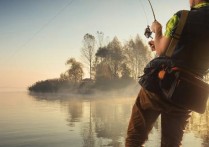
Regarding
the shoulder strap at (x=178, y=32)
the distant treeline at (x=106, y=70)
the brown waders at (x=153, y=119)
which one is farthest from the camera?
the distant treeline at (x=106, y=70)

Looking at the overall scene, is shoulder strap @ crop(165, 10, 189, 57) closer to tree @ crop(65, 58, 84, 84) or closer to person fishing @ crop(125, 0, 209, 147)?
person fishing @ crop(125, 0, 209, 147)

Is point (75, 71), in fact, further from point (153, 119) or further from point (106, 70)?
point (153, 119)

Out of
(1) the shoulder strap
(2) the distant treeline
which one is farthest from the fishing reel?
(2) the distant treeline

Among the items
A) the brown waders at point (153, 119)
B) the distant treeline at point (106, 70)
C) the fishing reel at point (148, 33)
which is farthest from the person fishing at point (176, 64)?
the distant treeline at point (106, 70)

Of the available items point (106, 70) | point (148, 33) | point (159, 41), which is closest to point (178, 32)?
point (159, 41)

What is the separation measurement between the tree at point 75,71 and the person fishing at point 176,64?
5304 centimetres

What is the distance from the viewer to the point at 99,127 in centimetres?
1213

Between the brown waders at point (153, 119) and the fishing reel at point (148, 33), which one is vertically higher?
the fishing reel at point (148, 33)

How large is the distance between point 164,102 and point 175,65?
422 mm

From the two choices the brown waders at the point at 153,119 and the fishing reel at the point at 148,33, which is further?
the fishing reel at the point at 148,33

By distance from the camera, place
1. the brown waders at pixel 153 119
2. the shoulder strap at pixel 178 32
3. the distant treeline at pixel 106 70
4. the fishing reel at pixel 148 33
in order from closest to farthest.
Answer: the shoulder strap at pixel 178 32, the brown waders at pixel 153 119, the fishing reel at pixel 148 33, the distant treeline at pixel 106 70

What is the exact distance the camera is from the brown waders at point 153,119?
3440 mm

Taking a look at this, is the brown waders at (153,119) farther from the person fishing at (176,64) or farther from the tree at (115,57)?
the tree at (115,57)

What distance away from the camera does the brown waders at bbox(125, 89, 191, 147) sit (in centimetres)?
344
